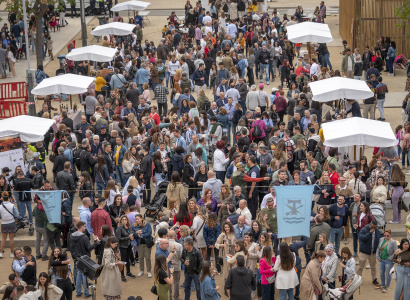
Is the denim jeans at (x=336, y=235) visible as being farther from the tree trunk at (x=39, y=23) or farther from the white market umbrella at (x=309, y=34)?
the tree trunk at (x=39, y=23)

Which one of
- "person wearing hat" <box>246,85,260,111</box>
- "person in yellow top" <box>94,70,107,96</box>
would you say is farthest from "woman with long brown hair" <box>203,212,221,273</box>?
"person in yellow top" <box>94,70,107,96</box>

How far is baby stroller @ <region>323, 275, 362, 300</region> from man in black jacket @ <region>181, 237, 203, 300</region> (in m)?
2.46

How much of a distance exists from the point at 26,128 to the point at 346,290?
32.6 ft

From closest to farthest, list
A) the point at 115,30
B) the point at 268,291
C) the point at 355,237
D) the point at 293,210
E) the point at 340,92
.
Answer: the point at 268,291 < the point at 293,210 < the point at 355,237 < the point at 340,92 < the point at 115,30

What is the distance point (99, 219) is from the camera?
17078 mm

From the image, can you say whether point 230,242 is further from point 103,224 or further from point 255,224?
point 103,224

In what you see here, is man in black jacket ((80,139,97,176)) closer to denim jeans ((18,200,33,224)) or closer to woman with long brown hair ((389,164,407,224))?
denim jeans ((18,200,33,224))

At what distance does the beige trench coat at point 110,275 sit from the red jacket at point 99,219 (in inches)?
68.5

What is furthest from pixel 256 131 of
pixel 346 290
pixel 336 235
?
pixel 346 290

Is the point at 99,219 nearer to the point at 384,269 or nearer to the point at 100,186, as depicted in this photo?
the point at 100,186

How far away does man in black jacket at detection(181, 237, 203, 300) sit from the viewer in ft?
50.3

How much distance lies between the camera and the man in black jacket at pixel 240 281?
572 inches

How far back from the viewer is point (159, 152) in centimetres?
2012

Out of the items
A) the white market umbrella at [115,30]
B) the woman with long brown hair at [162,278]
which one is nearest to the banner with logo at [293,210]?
the woman with long brown hair at [162,278]
